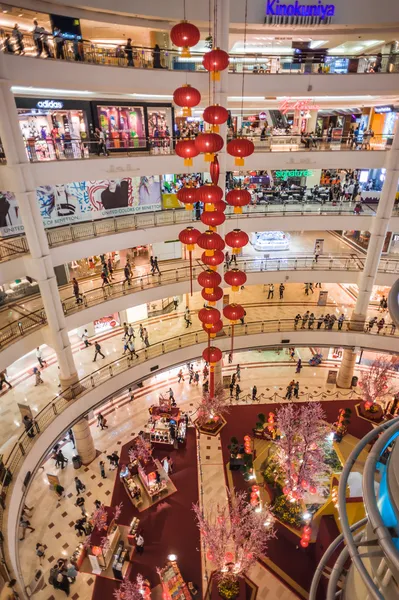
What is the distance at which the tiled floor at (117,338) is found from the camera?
13.9 meters

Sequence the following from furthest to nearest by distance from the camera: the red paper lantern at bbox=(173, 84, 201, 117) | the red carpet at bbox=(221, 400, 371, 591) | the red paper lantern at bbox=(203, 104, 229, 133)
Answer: the red carpet at bbox=(221, 400, 371, 591) < the red paper lantern at bbox=(173, 84, 201, 117) < the red paper lantern at bbox=(203, 104, 229, 133)

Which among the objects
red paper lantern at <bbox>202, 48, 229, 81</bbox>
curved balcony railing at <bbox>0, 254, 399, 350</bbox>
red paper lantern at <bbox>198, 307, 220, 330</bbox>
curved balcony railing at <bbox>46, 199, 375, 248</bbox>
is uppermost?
red paper lantern at <bbox>202, 48, 229, 81</bbox>

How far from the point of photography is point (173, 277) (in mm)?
16188

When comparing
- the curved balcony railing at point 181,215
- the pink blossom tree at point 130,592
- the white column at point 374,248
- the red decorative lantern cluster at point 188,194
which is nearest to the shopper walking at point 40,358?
the curved balcony railing at point 181,215

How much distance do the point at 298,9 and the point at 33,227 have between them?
36.5ft

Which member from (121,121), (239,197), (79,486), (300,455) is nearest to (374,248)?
(300,455)

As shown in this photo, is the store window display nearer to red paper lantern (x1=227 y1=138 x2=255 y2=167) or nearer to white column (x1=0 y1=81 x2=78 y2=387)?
white column (x1=0 y1=81 x2=78 y2=387)

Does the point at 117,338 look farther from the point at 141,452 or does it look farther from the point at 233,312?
the point at 233,312

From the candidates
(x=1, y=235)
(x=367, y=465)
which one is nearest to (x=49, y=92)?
(x=1, y=235)

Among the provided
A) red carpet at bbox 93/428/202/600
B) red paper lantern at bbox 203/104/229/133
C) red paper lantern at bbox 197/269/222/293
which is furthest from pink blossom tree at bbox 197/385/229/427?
red paper lantern at bbox 203/104/229/133

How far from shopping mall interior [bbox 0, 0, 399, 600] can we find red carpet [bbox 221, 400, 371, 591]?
0.07 metres

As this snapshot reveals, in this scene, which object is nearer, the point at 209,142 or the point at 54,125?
the point at 209,142

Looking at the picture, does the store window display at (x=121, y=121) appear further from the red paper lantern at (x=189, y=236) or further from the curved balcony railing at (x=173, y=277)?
the red paper lantern at (x=189, y=236)

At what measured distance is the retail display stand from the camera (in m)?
10.5
